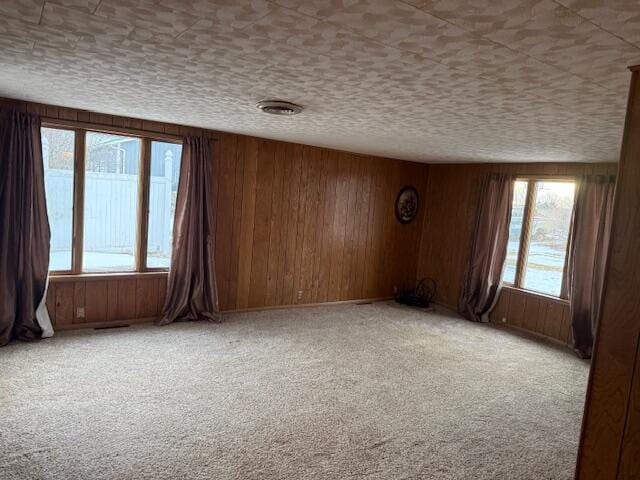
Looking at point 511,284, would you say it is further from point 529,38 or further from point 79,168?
point 79,168

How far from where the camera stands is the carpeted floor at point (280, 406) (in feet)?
8.07

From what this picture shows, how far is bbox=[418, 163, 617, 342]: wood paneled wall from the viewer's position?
5.30m

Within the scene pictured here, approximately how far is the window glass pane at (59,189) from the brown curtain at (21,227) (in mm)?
184

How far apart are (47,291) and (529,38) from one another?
178 inches

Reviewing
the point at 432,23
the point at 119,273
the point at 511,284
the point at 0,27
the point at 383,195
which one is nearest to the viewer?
the point at 432,23

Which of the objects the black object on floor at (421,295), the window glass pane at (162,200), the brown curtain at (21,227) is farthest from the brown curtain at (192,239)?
the black object on floor at (421,295)

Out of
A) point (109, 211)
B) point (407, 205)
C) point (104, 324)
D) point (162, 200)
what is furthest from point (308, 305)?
point (109, 211)

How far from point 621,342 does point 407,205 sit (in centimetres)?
538

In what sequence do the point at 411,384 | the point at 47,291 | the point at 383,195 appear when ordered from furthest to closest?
the point at 383,195, the point at 47,291, the point at 411,384

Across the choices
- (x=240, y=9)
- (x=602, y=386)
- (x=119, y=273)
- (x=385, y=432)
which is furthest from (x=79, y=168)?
(x=602, y=386)

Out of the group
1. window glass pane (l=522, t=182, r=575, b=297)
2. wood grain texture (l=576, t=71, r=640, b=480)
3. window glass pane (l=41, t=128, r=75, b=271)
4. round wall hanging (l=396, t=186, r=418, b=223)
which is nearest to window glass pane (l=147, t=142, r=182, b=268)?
window glass pane (l=41, t=128, r=75, b=271)

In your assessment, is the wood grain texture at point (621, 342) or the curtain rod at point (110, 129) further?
the curtain rod at point (110, 129)

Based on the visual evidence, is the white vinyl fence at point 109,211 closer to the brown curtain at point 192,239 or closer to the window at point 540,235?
the brown curtain at point 192,239

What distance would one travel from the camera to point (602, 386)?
61.6 inches
